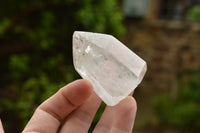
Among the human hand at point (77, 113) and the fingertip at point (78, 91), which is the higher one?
the fingertip at point (78, 91)

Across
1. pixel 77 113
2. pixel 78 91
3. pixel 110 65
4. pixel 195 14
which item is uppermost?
pixel 110 65

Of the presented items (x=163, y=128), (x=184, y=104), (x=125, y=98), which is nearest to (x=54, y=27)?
(x=125, y=98)

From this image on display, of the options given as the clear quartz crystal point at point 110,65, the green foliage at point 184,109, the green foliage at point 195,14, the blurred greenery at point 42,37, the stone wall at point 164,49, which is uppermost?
the clear quartz crystal point at point 110,65

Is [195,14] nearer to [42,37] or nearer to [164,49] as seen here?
[164,49]

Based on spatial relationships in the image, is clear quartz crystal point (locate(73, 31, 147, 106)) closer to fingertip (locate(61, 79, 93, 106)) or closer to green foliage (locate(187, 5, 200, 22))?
fingertip (locate(61, 79, 93, 106))

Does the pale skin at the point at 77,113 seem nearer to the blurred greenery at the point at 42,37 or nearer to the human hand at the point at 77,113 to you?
the human hand at the point at 77,113

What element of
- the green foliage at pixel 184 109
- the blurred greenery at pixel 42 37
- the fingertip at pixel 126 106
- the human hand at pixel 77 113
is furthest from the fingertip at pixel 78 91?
the green foliage at pixel 184 109

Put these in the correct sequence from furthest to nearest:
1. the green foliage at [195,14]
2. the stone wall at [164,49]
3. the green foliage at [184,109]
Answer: the stone wall at [164,49] < the green foliage at [195,14] < the green foliage at [184,109]

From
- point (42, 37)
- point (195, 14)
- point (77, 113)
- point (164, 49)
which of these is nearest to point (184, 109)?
point (164, 49)
